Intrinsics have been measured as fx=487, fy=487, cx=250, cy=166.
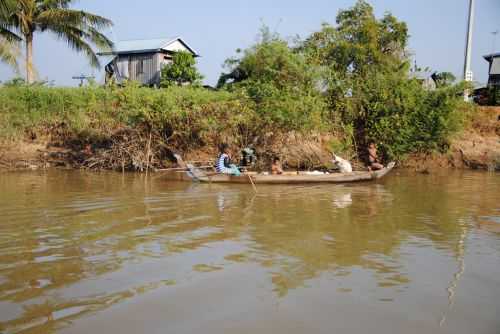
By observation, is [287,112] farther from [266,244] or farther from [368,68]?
[266,244]

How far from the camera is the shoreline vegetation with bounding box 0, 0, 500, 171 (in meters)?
15.0

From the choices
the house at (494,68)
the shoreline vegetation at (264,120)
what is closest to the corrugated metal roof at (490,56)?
the house at (494,68)

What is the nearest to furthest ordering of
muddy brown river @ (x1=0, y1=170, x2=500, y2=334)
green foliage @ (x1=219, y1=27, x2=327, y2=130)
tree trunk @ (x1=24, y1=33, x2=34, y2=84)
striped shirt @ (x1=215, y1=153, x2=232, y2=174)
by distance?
muddy brown river @ (x1=0, y1=170, x2=500, y2=334) < striped shirt @ (x1=215, y1=153, x2=232, y2=174) < green foliage @ (x1=219, y1=27, x2=327, y2=130) < tree trunk @ (x1=24, y1=33, x2=34, y2=84)

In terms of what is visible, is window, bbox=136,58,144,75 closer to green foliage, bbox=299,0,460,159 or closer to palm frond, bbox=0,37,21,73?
palm frond, bbox=0,37,21,73

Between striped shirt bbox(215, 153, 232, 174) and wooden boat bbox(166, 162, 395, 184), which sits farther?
striped shirt bbox(215, 153, 232, 174)

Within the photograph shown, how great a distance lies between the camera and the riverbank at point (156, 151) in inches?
602

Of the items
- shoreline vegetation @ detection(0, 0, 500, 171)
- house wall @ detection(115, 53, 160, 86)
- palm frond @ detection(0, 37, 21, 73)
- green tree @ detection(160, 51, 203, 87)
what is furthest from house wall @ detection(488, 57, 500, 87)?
palm frond @ detection(0, 37, 21, 73)

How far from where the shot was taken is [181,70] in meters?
25.6

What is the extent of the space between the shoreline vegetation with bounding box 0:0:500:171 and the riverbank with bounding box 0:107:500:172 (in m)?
0.03

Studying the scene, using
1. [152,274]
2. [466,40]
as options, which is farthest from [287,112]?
[152,274]

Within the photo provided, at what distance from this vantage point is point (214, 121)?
14.9 meters

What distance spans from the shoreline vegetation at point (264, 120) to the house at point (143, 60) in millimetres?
11500

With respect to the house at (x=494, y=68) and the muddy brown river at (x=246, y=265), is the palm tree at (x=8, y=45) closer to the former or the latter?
the muddy brown river at (x=246, y=265)

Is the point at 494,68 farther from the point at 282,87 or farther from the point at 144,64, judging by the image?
the point at 144,64
